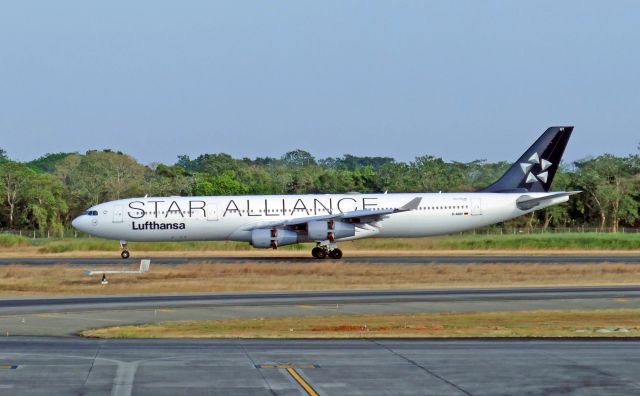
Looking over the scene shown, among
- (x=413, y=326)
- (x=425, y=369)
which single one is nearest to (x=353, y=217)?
(x=413, y=326)

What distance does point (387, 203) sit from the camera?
205 ft

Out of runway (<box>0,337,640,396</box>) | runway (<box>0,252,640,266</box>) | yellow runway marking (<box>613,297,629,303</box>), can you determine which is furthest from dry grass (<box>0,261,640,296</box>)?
runway (<box>0,337,640,396</box>)

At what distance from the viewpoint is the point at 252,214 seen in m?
61.7

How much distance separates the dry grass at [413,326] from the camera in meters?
28.1

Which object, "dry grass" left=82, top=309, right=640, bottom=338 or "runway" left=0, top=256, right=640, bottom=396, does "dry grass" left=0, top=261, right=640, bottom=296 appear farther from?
"dry grass" left=82, top=309, right=640, bottom=338

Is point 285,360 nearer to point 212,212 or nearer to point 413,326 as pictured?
point 413,326

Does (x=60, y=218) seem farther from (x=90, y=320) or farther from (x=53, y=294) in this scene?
(x=90, y=320)

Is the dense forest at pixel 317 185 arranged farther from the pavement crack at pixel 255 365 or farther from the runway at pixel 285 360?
the pavement crack at pixel 255 365

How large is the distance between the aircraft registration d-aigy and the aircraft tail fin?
140 cm

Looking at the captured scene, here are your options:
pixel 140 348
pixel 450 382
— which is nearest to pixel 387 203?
pixel 140 348

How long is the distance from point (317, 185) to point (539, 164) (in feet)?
177

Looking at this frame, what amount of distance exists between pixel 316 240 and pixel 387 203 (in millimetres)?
5053

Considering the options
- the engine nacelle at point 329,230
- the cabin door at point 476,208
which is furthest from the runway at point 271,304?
the cabin door at point 476,208

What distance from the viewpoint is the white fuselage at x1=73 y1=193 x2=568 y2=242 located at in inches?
2427
